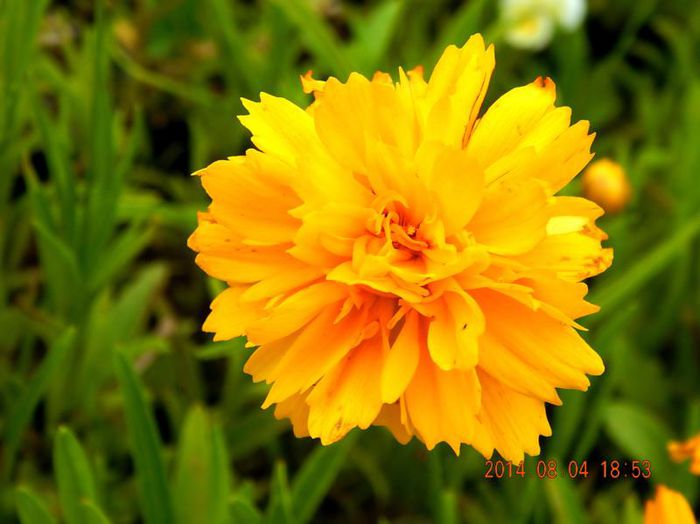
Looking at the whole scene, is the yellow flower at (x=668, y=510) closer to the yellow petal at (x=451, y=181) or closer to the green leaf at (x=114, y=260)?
the yellow petal at (x=451, y=181)

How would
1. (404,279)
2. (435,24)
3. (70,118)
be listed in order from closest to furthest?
(404,279) → (70,118) → (435,24)

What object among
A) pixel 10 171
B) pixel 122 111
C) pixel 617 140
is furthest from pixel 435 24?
pixel 10 171

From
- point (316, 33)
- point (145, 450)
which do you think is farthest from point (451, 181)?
point (316, 33)

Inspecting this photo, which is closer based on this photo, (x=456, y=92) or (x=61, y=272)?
(x=456, y=92)

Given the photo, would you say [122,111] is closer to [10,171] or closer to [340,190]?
[10,171]

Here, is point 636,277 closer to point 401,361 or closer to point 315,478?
point 315,478

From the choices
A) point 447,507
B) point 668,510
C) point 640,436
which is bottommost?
point 640,436

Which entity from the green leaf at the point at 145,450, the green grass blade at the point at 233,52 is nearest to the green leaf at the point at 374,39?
the green grass blade at the point at 233,52
